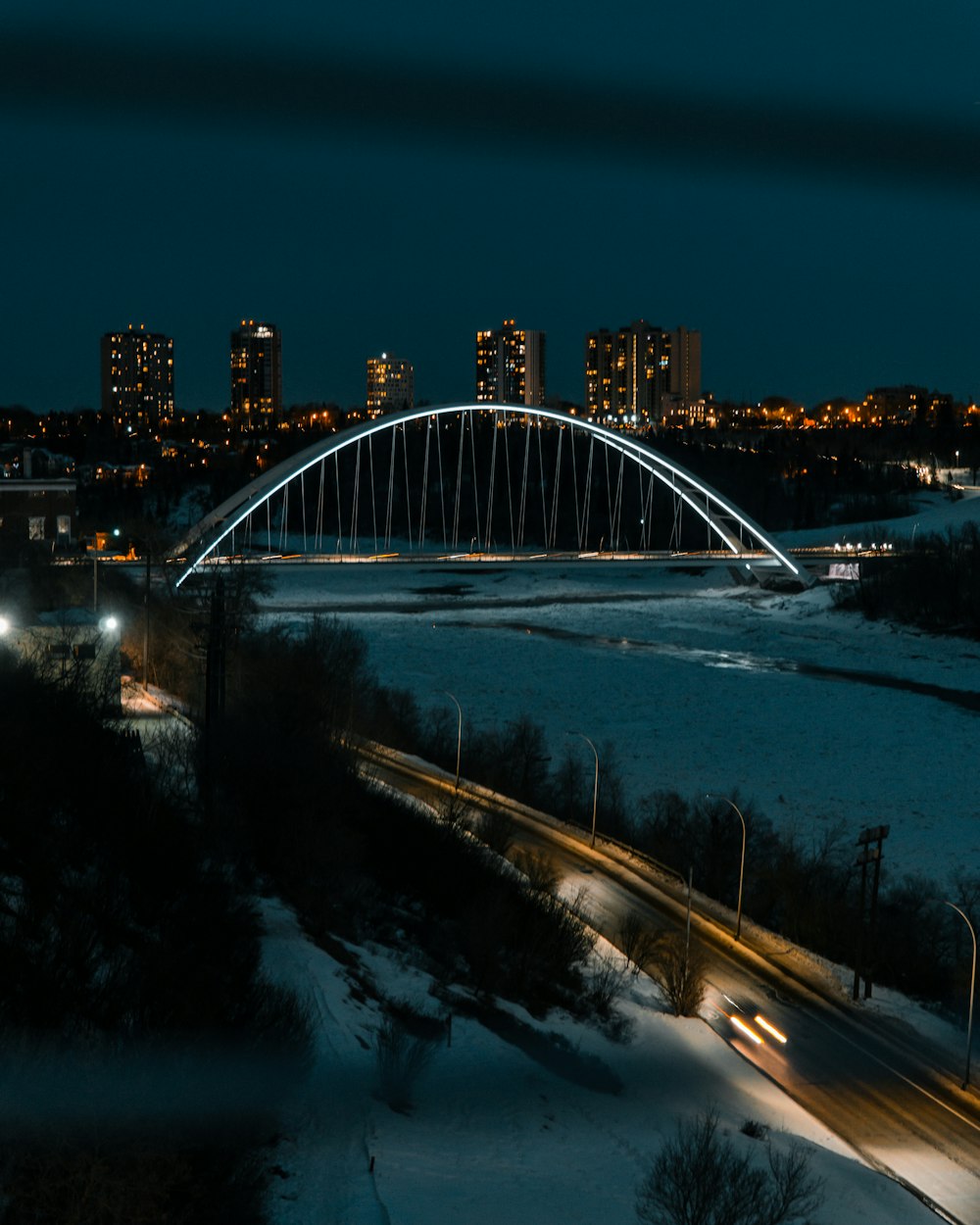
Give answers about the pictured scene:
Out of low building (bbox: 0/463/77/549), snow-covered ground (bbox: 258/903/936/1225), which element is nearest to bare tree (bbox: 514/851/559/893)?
snow-covered ground (bbox: 258/903/936/1225)

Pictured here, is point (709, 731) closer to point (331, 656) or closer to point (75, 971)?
point (331, 656)

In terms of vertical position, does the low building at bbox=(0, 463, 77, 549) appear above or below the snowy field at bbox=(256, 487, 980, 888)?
above

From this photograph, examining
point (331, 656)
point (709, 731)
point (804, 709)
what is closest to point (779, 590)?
point (804, 709)

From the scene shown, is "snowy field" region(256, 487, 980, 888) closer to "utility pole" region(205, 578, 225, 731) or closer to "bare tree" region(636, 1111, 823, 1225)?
"utility pole" region(205, 578, 225, 731)

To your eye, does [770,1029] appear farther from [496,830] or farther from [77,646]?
[77,646]

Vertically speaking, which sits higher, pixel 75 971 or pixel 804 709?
pixel 75 971
